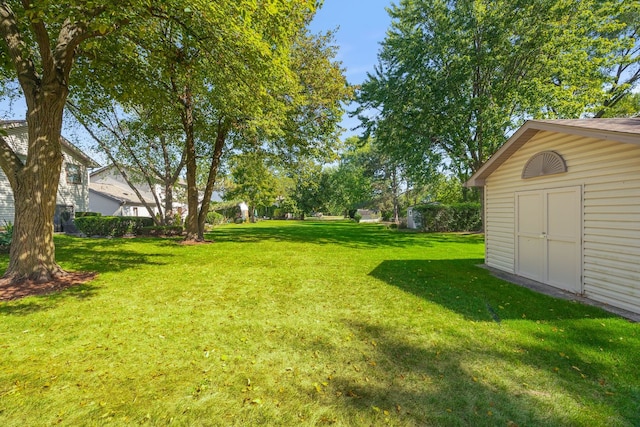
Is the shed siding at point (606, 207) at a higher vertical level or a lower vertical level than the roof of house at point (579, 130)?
lower

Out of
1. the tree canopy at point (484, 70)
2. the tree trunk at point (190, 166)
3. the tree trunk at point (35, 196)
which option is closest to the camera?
the tree trunk at point (35, 196)

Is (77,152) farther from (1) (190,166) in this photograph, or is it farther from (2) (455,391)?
(2) (455,391)

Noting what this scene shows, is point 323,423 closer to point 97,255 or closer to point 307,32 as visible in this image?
point 97,255

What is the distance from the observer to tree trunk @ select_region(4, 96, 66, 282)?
240 inches

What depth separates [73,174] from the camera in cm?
2012

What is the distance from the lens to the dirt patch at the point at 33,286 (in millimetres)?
5504

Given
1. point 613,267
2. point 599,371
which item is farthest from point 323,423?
point 613,267

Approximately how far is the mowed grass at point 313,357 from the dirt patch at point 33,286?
356mm

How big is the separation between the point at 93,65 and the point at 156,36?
1.90 meters

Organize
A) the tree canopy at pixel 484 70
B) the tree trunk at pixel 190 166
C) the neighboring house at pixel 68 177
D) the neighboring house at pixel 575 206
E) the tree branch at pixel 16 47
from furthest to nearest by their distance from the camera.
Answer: the neighboring house at pixel 68 177 → the tree canopy at pixel 484 70 → the tree trunk at pixel 190 166 → the tree branch at pixel 16 47 → the neighboring house at pixel 575 206

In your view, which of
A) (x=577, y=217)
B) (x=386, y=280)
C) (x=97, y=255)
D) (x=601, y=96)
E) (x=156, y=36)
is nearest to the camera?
(x=577, y=217)

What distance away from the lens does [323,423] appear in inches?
95.1

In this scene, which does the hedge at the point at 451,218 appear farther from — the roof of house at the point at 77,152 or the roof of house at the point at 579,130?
the roof of house at the point at 77,152

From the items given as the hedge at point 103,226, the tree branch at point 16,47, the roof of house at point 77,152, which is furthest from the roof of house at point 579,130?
the roof of house at point 77,152
